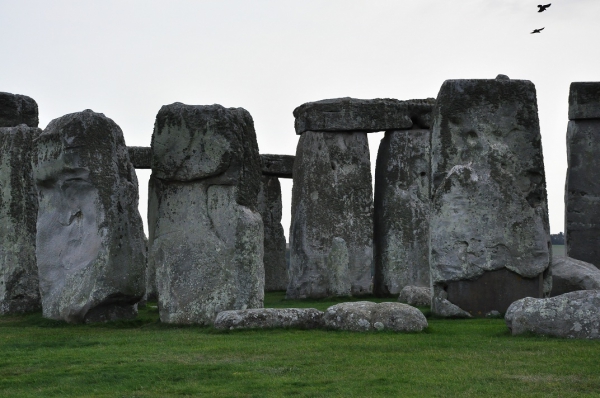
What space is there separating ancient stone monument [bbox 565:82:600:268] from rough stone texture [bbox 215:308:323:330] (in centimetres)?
1057

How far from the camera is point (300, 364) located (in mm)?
10680

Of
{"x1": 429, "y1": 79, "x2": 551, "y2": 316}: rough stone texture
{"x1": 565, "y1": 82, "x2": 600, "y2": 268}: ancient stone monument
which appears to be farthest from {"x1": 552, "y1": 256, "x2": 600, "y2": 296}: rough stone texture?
{"x1": 565, "y1": 82, "x2": 600, "y2": 268}: ancient stone monument

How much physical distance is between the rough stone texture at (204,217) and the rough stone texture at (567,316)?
4.08 m

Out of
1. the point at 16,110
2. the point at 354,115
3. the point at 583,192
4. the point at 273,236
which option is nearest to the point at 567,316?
the point at 16,110

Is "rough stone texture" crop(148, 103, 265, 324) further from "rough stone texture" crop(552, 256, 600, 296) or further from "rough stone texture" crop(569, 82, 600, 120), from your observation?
"rough stone texture" crop(569, 82, 600, 120)

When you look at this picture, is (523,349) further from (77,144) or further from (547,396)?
(77,144)

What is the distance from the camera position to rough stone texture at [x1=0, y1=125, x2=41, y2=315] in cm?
1767

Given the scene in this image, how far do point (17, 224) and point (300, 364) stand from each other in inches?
338

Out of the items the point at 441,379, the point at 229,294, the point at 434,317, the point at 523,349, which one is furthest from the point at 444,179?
the point at 441,379

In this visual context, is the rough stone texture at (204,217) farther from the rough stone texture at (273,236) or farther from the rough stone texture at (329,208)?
the rough stone texture at (273,236)

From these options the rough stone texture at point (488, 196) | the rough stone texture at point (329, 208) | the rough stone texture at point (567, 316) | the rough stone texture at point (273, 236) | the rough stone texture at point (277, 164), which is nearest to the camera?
the rough stone texture at point (567, 316)

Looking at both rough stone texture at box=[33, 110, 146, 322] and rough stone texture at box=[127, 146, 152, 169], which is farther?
rough stone texture at box=[127, 146, 152, 169]

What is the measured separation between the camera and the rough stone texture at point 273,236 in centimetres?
2681

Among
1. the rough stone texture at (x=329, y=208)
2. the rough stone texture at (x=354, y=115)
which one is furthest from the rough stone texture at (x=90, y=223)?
the rough stone texture at (x=354, y=115)
